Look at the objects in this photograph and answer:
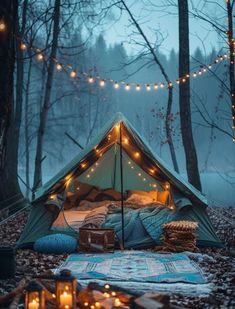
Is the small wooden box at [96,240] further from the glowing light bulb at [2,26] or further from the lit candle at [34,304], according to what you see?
the lit candle at [34,304]

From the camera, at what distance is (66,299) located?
12.9ft

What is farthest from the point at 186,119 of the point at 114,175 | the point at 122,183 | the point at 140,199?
the point at 122,183

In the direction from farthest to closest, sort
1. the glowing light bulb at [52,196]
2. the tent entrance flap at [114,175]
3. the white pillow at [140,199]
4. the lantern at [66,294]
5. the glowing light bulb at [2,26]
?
the tent entrance flap at [114,175] → the white pillow at [140,199] → the glowing light bulb at [52,196] → the glowing light bulb at [2,26] → the lantern at [66,294]

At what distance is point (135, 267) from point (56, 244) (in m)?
1.47

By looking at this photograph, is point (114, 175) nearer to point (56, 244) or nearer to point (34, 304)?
point (56, 244)

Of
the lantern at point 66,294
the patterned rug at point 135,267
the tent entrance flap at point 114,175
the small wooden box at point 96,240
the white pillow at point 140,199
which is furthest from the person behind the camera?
the tent entrance flap at point 114,175

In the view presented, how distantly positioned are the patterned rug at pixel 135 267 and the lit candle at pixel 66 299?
5.13 feet

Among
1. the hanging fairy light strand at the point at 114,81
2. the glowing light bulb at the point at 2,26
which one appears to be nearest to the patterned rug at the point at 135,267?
the glowing light bulb at the point at 2,26

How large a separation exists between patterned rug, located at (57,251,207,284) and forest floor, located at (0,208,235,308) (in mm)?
199

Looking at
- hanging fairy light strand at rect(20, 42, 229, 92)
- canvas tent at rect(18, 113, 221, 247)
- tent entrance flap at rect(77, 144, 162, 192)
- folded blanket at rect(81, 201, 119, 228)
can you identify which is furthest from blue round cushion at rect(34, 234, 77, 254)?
tent entrance flap at rect(77, 144, 162, 192)

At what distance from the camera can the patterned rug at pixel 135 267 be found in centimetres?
555

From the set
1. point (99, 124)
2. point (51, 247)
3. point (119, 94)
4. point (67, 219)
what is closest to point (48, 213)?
point (67, 219)

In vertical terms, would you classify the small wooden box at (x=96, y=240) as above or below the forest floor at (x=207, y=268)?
above

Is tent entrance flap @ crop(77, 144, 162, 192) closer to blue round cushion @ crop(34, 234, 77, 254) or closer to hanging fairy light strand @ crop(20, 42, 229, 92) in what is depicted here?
hanging fairy light strand @ crop(20, 42, 229, 92)
